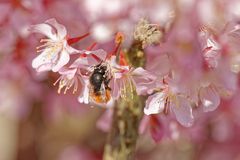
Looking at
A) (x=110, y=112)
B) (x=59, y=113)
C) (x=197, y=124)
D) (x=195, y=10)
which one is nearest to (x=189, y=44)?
(x=195, y=10)

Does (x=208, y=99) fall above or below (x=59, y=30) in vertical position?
below

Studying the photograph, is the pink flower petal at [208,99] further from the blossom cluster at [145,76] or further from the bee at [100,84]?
the bee at [100,84]

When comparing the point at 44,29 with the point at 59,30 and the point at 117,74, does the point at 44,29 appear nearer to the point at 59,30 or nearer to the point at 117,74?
the point at 59,30

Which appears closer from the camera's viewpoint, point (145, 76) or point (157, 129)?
point (145, 76)

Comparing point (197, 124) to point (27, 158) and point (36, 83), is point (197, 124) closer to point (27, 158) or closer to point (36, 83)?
point (36, 83)

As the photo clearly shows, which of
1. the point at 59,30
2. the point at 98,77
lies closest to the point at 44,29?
the point at 59,30
